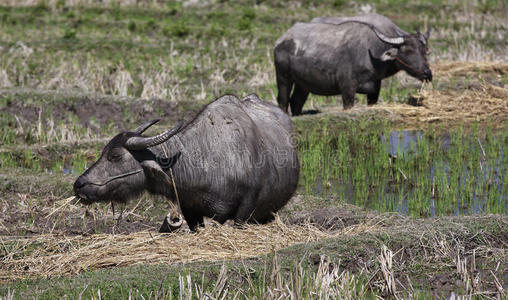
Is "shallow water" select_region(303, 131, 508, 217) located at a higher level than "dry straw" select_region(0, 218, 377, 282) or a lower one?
lower

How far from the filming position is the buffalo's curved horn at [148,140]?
5.34 meters

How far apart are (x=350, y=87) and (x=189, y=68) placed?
4.26 m

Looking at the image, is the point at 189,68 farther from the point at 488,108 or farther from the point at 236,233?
the point at 236,233

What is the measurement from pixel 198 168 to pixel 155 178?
0.97 ft

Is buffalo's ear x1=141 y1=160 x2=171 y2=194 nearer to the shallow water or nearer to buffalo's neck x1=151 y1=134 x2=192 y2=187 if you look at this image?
buffalo's neck x1=151 y1=134 x2=192 y2=187

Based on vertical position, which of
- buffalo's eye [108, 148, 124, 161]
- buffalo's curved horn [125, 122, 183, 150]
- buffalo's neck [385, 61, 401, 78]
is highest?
buffalo's curved horn [125, 122, 183, 150]

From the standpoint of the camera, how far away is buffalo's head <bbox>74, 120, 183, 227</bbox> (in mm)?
5566

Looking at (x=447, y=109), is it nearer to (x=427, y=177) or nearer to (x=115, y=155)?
(x=427, y=177)

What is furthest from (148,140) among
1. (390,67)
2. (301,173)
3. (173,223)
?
(390,67)

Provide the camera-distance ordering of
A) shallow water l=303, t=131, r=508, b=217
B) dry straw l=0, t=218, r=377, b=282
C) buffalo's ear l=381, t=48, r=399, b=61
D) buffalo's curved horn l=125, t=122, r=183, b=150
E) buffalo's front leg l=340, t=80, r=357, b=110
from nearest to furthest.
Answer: dry straw l=0, t=218, r=377, b=282 < buffalo's curved horn l=125, t=122, r=183, b=150 < shallow water l=303, t=131, r=508, b=217 < buffalo's ear l=381, t=48, r=399, b=61 < buffalo's front leg l=340, t=80, r=357, b=110

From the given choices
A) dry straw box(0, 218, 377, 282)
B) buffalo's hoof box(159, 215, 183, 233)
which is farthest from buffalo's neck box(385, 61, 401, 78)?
buffalo's hoof box(159, 215, 183, 233)

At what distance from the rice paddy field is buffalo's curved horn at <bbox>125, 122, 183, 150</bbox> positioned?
60cm

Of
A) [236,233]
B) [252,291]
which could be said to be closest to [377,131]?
[236,233]

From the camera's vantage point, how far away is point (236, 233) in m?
5.51
